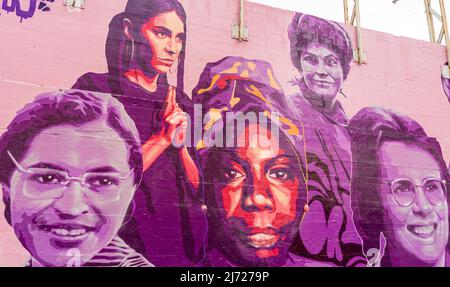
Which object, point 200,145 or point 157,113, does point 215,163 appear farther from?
point 157,113

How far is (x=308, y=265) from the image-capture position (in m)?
4.55

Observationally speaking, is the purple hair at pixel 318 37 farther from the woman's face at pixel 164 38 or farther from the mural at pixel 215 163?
the woman's face at pixel 164 38

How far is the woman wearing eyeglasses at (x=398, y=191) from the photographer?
196 inches

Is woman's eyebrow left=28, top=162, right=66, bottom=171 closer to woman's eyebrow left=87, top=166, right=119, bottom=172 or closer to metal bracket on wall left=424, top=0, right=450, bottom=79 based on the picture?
woman's eyebrow left=87, top=166, right=119, bottom=172

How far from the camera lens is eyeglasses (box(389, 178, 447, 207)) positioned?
5164 mm

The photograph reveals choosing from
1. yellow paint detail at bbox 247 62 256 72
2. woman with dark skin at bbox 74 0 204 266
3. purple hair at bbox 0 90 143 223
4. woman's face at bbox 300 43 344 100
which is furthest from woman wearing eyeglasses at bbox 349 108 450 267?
purple hair at bbox 0 90 143 223

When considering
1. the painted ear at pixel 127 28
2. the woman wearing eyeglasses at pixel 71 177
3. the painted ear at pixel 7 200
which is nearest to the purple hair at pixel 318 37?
the painted ear at pixel 127 28

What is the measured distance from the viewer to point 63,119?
13.3ft

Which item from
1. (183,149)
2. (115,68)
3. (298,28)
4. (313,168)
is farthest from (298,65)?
(115,68)

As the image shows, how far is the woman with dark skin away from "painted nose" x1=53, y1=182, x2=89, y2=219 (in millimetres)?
517

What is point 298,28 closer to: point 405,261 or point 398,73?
point 398,73

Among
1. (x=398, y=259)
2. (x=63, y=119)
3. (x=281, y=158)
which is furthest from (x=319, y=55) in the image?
(x=63, y=119)

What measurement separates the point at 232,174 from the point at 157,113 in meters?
1.19

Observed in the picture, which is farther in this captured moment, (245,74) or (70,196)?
(245,74)
